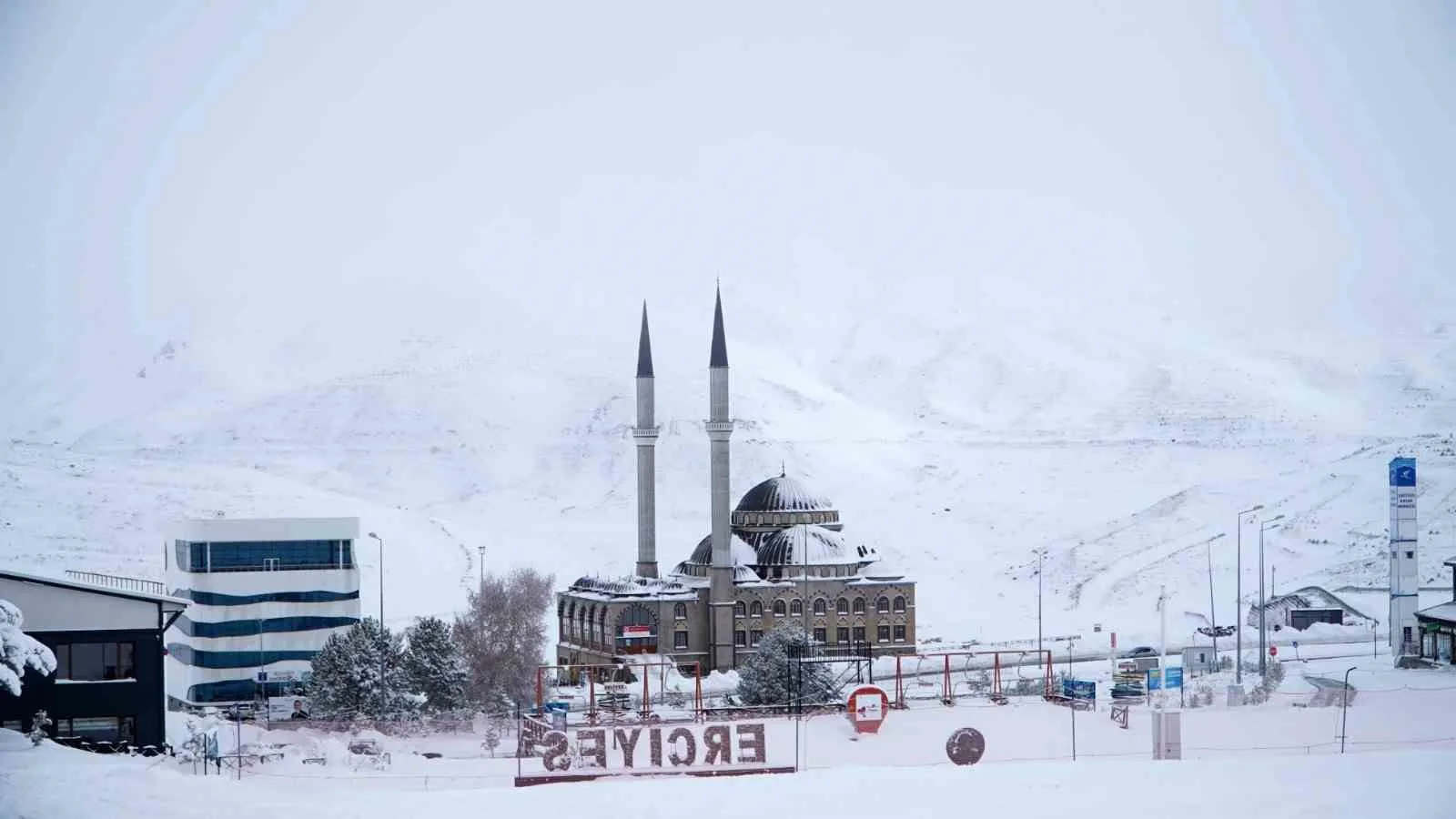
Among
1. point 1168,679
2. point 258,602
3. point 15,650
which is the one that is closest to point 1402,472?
point 1168,679

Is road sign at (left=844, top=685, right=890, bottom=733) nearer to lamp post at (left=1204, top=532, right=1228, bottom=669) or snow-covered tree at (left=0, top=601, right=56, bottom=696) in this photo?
snow-covered tree at (left=0, top=601, right=56, bottom=696)

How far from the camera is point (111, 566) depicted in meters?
133

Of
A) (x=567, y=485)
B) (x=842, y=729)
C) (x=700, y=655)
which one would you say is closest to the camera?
(x=842, y=729)

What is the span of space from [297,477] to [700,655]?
365 feet

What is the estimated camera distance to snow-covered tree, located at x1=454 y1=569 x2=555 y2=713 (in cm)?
7369

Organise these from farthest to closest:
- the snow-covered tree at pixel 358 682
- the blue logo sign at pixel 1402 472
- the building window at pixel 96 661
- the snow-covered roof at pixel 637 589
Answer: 1. the snow-covered roof at pixel 637 589
2. the blue logo sign at pixel 1402 472
3. the snow-covered tree at pixel 358 682
4. the building window at pixel 96 661

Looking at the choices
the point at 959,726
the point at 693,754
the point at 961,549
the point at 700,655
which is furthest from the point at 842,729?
the point at 961,549

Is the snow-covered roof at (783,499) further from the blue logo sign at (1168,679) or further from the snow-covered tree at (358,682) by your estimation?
the snow-covered tree at (358,682)

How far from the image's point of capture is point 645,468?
96188mm

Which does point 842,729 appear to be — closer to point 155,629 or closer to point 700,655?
point 155,629

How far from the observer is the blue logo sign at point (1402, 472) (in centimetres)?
7838

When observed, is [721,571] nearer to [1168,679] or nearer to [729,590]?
[729,590]

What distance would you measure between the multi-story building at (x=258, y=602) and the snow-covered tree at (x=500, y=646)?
6.01m

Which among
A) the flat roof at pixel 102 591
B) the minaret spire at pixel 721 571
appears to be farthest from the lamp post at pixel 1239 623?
the flat roof at pixel 102 591
